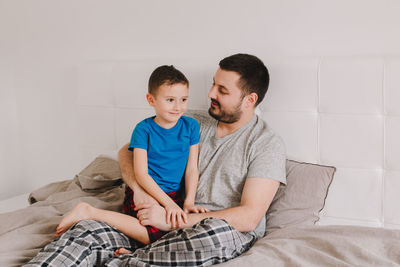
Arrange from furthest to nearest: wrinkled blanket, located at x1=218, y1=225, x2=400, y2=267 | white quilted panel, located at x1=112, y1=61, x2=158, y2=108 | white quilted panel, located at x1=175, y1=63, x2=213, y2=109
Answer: white quilted panel, located at x1=112, y1=61, x2=158, y2=108
white quilted panel, located at x1=175, y1=63, x2=213, y2=109
wrinkled blanket, located at x1=218, y1=225, x2=400, y2=267

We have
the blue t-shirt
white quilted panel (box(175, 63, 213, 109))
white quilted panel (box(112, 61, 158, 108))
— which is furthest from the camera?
white quilted panel (box(112, 61, 158, 108))

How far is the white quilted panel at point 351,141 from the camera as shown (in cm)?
181

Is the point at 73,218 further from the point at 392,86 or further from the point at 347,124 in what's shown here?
the point at 392,86

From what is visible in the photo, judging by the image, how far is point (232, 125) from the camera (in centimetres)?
196

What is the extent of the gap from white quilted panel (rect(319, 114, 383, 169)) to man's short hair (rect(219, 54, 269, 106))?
0.30m

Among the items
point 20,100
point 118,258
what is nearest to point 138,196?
point 118,258

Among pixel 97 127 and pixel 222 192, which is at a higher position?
pixel 97 127

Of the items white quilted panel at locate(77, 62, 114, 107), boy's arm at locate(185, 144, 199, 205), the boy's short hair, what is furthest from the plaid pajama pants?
white quilted panel at locate(77, 62, 114, 107)

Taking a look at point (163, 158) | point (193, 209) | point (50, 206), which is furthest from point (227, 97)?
point (50, 206)

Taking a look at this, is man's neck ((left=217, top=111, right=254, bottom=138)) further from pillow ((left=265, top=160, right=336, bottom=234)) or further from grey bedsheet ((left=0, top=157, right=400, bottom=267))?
grey bedsheet ((left=0, top=157, right=400, bottom=267))

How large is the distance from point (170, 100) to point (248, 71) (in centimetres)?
35

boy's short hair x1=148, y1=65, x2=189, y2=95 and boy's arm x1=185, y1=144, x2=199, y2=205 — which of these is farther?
boy's arm x1=185, y1=144, x2=199, y2=205

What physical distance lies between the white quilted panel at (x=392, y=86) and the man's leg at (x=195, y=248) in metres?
0.79

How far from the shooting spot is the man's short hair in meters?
1.87
